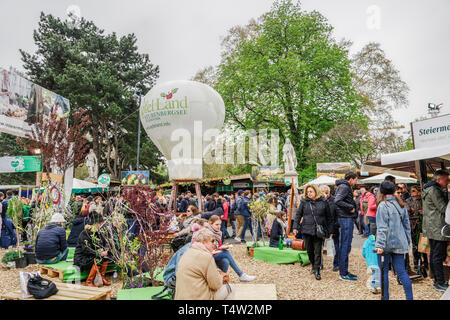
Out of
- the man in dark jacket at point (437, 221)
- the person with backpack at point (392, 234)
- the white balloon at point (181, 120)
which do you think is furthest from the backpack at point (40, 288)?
the white balloon at point (181, 120)

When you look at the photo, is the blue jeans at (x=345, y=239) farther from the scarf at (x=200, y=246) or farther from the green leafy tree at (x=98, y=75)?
the green leafy tree at (x=98, y=75)

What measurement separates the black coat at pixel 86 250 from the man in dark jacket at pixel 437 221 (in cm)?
557

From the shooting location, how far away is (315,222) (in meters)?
6.34

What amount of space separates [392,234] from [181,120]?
7556mm

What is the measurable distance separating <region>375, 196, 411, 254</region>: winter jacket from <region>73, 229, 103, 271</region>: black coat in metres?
4.60

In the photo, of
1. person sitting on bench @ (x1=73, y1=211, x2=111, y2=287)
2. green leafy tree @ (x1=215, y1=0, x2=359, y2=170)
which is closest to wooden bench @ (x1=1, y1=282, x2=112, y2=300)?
person sitting on bench @ (x1=73, y1=211, x2=111, y2=287)

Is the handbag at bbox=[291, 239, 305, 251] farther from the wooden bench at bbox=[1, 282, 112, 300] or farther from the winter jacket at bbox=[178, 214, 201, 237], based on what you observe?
the wooden bench at bbox=[1, 282, 112, 300]

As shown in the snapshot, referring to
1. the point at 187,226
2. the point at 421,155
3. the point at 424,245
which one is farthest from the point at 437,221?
the point at 187,226

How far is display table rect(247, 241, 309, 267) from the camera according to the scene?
7.58m

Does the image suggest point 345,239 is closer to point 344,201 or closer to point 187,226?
point 344,201

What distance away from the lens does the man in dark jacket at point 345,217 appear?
20.1 ft

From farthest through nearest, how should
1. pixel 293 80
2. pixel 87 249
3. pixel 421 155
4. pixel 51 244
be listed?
1. pixel 293 80
2. pixel 51 244
3. pixel 87 249
4. pixel 421 155
